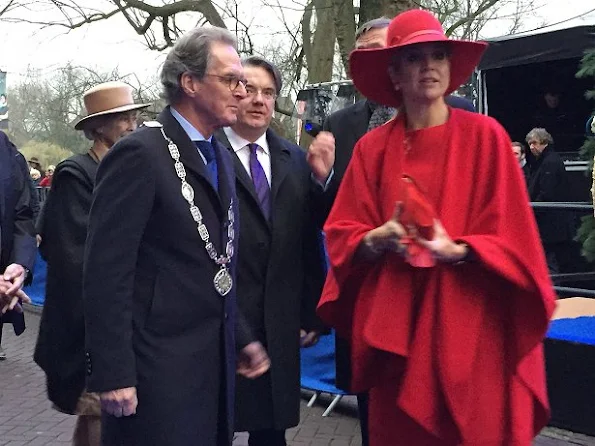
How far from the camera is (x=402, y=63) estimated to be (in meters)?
2.63

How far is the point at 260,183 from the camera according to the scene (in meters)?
3.46

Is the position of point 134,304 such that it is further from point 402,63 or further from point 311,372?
point 311,372

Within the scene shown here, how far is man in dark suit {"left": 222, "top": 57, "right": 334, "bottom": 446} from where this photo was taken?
3348mm

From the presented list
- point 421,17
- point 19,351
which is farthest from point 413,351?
point 19,351

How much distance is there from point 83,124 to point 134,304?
6.08 feet

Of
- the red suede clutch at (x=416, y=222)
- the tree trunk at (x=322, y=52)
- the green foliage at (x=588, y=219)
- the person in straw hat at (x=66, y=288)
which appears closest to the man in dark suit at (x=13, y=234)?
the person in straw hat at (x=66, y=288)

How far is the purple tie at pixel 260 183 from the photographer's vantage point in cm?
341

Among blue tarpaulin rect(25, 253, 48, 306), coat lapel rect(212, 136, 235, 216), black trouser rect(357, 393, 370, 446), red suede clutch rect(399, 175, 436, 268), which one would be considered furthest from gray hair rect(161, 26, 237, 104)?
blue tarpaulin rect(25, 253, 48, 306)

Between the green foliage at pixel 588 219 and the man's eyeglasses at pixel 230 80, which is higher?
the man's eyeglasses at pixel 230 80

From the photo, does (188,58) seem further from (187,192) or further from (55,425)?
(55,425)

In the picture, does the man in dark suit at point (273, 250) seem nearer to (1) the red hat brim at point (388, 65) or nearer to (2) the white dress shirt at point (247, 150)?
(2) the white dress shirt at point (247, 150)

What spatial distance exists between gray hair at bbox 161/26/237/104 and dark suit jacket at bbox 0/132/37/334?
113cm

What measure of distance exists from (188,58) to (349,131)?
0.87 metres

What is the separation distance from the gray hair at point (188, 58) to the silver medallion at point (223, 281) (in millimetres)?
567
